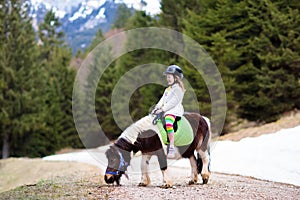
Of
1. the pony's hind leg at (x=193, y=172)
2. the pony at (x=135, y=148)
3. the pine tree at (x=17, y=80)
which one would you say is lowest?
the pony's hind leg at (x=193, y=172)

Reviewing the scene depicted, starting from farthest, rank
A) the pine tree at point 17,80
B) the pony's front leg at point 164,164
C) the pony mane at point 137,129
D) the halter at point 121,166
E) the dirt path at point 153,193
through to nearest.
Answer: the pine tree at point 17,80 → the pony's front leg at point 164,164 → the pony mane at point 137,129 → the halter at point 121,166 → the dirt path at point 153,193

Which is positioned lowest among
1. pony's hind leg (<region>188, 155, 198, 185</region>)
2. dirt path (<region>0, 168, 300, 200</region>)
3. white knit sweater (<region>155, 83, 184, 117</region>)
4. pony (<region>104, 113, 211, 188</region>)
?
dirt path (<region>0, 168, 300, 200</region>)

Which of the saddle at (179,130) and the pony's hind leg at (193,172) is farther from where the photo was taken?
Result: the pony's hind leg at (193,172)

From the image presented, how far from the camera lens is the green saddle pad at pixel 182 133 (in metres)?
9.13

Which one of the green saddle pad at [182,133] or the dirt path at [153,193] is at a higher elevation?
the green saddle pad at [182,133]

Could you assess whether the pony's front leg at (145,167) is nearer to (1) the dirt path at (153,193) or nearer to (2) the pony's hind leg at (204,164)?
(1) the dirt path at (153,193)

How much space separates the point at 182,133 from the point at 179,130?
0.11 m

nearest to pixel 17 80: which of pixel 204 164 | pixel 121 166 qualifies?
pixel 204 164

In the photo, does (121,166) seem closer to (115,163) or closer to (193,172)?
(115,163)

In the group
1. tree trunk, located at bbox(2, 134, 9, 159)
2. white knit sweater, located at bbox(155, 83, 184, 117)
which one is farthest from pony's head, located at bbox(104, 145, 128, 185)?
tree trunk, located at bbox(2, 134, 9, 159)

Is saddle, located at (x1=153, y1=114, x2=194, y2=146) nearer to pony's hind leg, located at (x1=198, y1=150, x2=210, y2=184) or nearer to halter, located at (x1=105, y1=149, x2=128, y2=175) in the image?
pony's hind leg, located at (x1=198, y1=150, x2=210, y2=184)

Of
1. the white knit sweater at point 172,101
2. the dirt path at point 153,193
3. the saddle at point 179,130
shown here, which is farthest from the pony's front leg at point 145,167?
the white knit sweater at point 172,101

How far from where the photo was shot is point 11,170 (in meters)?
23.0

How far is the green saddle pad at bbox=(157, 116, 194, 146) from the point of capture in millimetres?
9133
